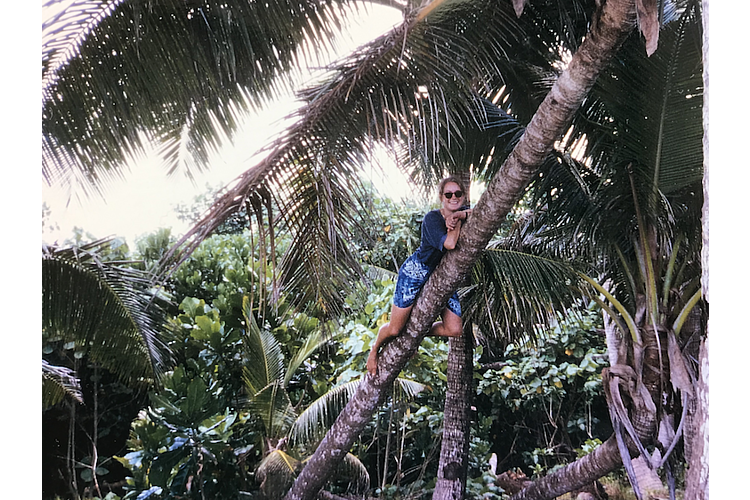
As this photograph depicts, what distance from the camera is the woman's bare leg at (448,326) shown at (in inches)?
69.8

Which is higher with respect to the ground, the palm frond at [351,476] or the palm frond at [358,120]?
the palm frond at [358,120]

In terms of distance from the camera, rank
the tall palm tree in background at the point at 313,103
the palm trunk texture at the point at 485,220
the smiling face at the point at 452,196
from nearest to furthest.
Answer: the palm trunk texture at the point at 485,220, the tall palm tree in background at the point at 313,103, the smiling face at the point at 452,196

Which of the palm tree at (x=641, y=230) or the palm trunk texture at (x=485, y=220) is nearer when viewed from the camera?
the palm trunk texture at (x=485, y=220)

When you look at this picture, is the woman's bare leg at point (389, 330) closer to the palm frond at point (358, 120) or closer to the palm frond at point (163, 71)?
the palm frond at point (358, 120)

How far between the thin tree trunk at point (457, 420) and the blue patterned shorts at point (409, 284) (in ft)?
0.54

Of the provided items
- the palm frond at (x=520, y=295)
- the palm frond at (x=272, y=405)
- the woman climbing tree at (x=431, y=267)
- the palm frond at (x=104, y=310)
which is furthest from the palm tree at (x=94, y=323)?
the palm frond at (x=520, y=295)

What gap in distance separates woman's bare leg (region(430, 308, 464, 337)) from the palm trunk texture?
0.04 meters

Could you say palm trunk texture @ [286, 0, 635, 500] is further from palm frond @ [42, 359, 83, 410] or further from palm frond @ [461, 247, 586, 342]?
palm frond @ [42, 359, 83, 410]

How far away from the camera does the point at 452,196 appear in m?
1.75

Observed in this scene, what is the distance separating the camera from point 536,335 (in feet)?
5.96

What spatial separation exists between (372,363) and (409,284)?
29 centimetres

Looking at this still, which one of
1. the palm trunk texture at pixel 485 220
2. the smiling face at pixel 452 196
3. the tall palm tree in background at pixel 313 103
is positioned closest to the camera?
the palm trunk texture at pixel 485 220
